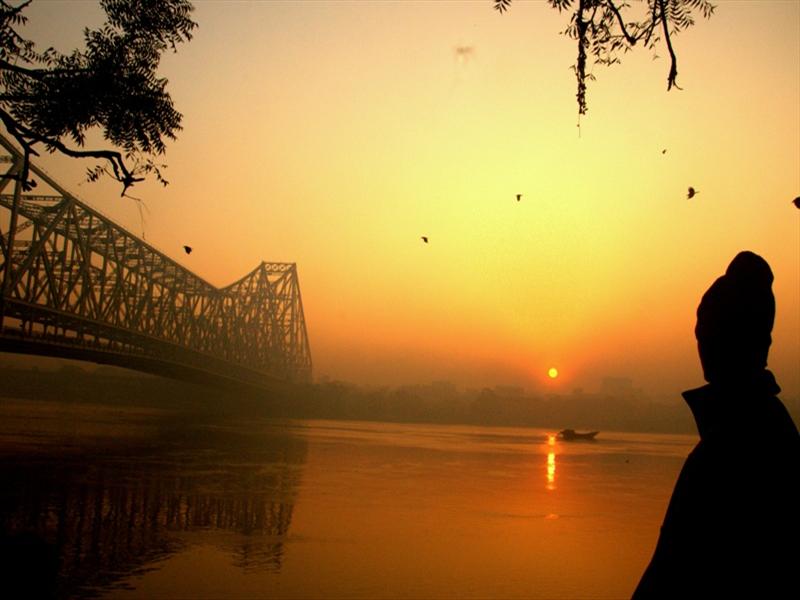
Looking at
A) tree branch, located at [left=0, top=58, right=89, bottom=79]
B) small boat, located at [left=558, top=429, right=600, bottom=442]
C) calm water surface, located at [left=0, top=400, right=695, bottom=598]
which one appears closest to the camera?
tree branch, located at [left=0, top=58, right=89, bottom=79]

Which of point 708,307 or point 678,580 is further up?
point 708,307

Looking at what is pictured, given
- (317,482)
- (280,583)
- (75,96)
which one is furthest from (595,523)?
(75,96)

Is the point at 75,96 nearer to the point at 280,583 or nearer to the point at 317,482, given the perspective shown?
the point at 280,583

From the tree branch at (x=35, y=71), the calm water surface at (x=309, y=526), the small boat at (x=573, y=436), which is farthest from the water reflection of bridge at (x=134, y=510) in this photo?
the small boat at (x=573, y=436)

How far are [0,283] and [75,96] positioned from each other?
28.7 m

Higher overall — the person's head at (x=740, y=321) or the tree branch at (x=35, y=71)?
the tree branch at (x=35, y=71)

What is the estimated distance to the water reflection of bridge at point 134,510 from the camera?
945cm

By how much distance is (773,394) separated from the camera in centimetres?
132

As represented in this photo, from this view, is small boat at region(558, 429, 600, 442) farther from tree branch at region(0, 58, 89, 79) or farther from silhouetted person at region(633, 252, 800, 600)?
Answer: silhouetted person at region(633, 252, 800, 600)

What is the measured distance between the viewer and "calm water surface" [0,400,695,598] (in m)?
9.38

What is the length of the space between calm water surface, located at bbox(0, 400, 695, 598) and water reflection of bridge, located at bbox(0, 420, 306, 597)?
0.15 ft

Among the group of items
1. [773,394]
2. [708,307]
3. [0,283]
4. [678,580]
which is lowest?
[678,580]

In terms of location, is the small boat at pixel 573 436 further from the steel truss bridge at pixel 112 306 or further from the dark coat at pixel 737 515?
the dark coat at pixel 737 515

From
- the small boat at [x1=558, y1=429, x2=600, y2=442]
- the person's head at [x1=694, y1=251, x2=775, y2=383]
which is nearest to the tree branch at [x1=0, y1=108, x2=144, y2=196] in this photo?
the person's head at [x1=694, y1=251, x2=775, y2=383]
